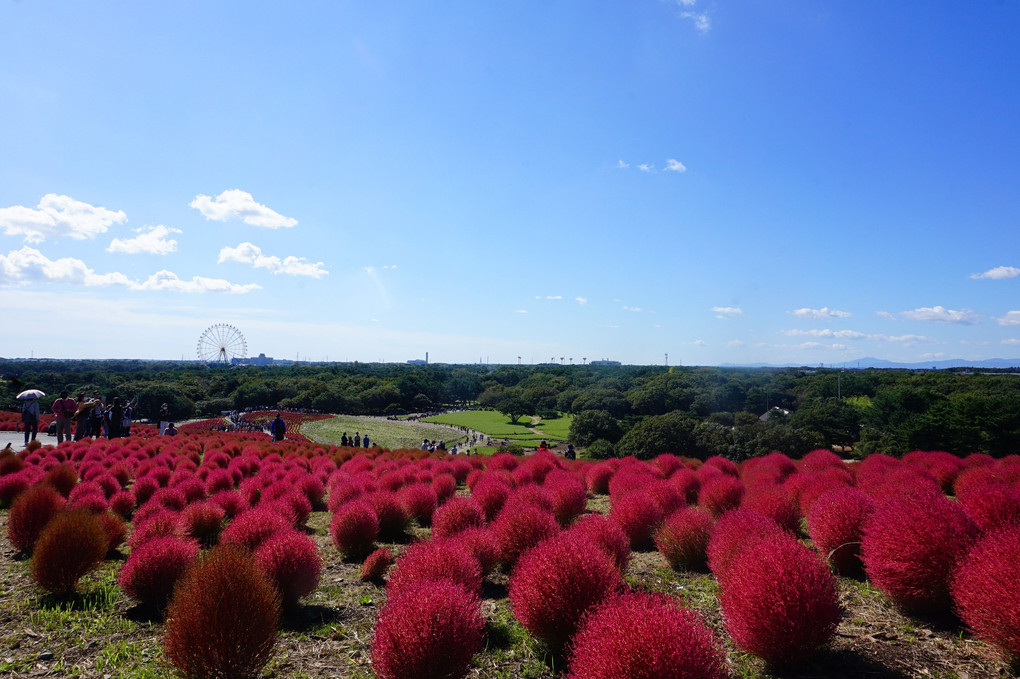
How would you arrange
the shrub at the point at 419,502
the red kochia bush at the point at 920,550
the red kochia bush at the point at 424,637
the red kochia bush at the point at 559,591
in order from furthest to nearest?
the shrub at the point at 419,502 → the red kochia bush at the point at 920,550 → the red kochia bush at the point at 559,591 → the red kochia bush at the point at 424,637

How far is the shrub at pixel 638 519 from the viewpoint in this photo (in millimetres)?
9094

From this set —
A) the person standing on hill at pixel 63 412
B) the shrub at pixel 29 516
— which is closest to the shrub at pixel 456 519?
the shrub at pixel 29 516

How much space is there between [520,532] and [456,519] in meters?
1.63

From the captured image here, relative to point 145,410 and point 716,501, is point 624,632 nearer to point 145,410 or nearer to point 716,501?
point 716,501

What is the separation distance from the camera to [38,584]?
6742 millimetres

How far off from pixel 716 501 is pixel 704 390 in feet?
260

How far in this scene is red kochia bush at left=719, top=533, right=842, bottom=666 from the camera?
172 inches

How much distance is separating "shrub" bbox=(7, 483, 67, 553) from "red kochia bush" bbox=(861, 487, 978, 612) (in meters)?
12.3

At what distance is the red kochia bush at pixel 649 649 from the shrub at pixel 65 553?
7142mm

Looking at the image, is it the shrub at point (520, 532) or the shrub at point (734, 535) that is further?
the shrub at point (520, 532)

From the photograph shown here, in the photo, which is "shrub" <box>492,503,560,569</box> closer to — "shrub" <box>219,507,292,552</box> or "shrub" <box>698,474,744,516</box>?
"shrub" <box>219,507,292,552</box>

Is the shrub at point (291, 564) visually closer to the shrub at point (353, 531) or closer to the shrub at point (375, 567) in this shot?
the shrub at point (375, 567)

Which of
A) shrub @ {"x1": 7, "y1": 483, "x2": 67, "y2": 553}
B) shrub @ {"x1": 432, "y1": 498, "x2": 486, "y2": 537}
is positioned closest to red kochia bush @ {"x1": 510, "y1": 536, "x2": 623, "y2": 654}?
shrub @ {"x1": 432, "y1": 498, "x2": 486, "y2": 537}

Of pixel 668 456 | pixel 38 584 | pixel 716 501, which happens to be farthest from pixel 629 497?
pixel 38 584
